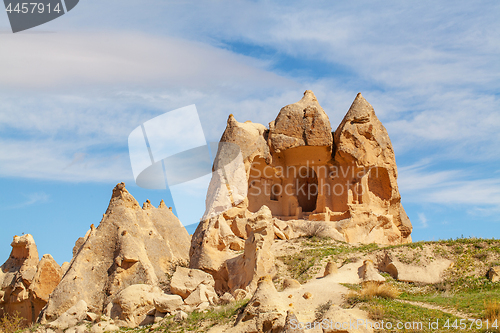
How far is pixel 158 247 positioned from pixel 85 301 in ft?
13.1

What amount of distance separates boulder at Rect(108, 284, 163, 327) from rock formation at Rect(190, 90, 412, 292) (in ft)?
21.5

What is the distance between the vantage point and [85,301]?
17.4m

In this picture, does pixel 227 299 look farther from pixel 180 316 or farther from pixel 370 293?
pixel 370 293

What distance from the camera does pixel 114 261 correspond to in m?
18.6

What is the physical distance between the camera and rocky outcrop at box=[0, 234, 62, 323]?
2227cm

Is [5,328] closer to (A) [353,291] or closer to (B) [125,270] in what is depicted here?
(B) [125,270]

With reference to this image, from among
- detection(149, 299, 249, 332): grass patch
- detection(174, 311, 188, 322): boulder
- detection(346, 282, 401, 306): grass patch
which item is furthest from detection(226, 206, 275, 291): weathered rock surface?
detection(346, 282, 401, 306): grass patch

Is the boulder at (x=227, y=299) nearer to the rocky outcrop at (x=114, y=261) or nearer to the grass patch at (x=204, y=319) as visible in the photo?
the grass patch at (x=204, y=319)

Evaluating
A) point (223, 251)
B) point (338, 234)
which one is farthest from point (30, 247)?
point (338, 234)

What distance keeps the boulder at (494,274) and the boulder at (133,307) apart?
32.0 feet

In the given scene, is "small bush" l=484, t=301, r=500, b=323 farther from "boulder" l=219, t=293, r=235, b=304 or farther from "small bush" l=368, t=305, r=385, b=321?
"boulder" l=219, t=293, r=235, b=304

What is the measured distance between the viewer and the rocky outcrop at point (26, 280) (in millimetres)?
22266

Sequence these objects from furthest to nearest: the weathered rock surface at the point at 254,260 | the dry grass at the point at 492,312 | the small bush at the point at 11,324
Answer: the small bush at the point at 11,324
the weathered rock surface at the point at 254,260
the dry grass at the point at 492,312

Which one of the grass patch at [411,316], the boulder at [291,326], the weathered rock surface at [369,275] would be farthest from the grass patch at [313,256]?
the boulder at [291,326]
